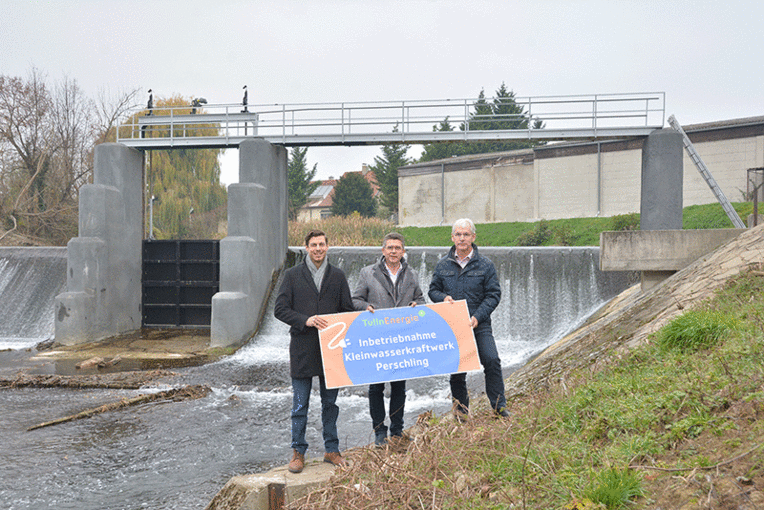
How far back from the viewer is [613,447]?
146 inches

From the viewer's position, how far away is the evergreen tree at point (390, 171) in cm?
5056

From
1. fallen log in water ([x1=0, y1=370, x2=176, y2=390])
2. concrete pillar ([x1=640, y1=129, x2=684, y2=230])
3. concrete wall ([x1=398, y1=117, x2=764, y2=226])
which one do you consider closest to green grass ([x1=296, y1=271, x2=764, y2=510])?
fallen log in water ([x1=0, y1=370, x2=176, y2=390])

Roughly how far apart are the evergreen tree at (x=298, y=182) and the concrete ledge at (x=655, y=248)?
1708 inches

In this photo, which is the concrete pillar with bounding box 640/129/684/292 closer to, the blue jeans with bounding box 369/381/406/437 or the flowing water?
the flowing water

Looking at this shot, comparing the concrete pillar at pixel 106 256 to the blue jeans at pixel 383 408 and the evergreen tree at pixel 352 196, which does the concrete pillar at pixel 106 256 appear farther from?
the evergreen tree at pixel 352 196

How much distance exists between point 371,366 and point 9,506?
13.3ft

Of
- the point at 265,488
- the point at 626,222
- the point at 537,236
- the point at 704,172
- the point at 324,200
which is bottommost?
the point at 265,488

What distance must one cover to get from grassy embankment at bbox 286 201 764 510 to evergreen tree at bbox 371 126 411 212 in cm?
4536

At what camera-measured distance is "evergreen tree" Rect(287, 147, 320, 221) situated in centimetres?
5353

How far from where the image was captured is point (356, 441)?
8.38 m

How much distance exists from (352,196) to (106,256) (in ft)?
116

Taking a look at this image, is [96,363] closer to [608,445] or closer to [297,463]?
[297,463]


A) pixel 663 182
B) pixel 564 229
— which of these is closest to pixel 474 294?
pixel 663 182

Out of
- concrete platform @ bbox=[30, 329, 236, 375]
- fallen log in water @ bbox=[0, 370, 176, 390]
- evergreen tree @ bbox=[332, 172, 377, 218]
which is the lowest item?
concrete platform @ bbox=[30, 329, 236, 375]
